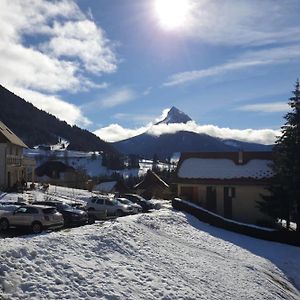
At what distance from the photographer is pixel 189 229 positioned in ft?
105

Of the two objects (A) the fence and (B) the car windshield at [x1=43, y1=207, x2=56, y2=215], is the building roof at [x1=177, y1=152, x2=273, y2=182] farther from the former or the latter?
(B) the car windshield at [x1=43, y1=207, x2=56, y2=215]

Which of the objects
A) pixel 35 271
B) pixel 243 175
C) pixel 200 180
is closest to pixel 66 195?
pixel 200 180

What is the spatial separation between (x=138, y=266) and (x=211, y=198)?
27.3 metres

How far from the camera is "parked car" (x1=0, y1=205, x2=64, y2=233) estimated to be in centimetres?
2627

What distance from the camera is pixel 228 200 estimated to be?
44969 millimetres

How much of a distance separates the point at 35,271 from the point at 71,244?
3576 millimetres

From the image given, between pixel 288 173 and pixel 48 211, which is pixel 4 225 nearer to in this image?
pixel 48 211

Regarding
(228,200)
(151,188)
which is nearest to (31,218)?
(228,200)

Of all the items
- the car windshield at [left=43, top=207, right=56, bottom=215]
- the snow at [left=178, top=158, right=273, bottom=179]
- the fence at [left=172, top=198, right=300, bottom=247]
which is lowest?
the fence at [left=172, top=198, right=300, bottom=247]

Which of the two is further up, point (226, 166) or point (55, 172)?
point (226, 166)

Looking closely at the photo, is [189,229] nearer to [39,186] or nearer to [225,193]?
[225,193]


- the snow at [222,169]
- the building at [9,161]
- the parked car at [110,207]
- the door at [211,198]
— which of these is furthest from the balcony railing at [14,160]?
the door at [211,198]

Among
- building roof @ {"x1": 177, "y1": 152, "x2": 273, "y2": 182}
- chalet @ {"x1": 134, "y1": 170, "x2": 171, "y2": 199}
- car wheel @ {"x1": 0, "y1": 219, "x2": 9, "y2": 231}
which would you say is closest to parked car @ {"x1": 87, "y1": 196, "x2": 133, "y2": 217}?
building roof @ {"x1": 177, "y1": 152, "x2": 273, "y2": 182}

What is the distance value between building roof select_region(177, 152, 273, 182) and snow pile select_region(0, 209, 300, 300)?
14638mm
